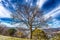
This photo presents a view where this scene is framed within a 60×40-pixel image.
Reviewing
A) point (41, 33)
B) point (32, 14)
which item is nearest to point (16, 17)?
point (32, 14)

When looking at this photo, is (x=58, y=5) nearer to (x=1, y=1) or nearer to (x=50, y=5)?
(x=50, y=5)

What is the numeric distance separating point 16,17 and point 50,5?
550 mm

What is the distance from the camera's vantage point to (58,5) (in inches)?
105

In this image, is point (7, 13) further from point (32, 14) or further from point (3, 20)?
point (32, 14)

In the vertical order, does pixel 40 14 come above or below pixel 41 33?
above

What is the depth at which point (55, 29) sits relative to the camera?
2637 millimetres

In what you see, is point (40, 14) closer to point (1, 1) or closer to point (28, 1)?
point (28, 1)

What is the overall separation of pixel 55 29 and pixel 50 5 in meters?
0.37

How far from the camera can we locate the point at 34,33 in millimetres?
2684

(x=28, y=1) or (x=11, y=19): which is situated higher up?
(x=28, y=1)

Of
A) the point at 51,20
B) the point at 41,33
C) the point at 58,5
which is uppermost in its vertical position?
the point at 58,5

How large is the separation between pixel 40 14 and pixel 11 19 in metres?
0.46

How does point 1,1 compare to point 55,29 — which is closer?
point 55,29

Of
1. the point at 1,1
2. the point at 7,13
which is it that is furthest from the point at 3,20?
the point at 1,1
